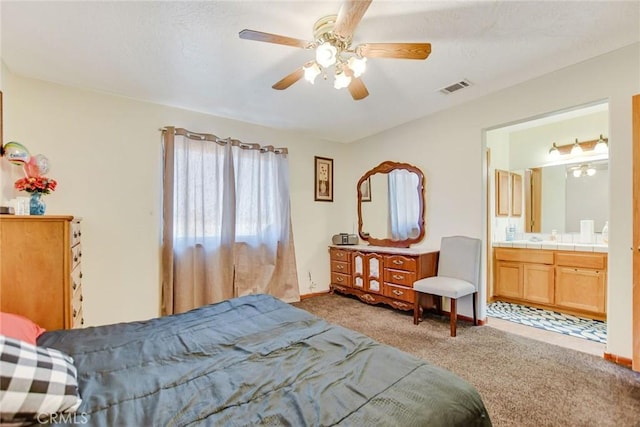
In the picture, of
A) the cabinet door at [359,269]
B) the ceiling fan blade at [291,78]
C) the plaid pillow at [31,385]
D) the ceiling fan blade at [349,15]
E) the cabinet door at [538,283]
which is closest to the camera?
the plaid pillow at [31,385]

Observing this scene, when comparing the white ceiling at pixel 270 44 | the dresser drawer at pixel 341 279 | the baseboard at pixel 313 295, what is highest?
the white ceiling at pixel 270 44

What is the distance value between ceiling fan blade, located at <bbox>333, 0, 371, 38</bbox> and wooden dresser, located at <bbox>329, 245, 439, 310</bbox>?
8.13ft

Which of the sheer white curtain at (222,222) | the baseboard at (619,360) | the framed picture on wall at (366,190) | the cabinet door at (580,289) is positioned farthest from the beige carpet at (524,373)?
the framed picture on wall at (366,190)

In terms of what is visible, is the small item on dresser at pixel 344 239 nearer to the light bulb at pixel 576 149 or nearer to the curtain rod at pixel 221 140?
the curtain rod at pixel 221 140

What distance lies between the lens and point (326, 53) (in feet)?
5.67

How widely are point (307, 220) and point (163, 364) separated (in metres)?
A: 3.27

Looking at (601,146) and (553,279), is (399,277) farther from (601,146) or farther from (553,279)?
(601,146)

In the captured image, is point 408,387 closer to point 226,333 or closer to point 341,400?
point 341,400

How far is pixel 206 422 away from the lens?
85cm

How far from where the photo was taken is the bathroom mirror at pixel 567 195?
3.67m

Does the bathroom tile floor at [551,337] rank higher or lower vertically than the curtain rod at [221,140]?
lower

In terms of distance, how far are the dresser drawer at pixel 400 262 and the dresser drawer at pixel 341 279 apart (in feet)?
2.49

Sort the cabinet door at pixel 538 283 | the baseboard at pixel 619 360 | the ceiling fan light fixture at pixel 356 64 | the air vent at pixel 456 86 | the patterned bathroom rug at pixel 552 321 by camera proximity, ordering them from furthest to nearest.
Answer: the cabinet door at pixel 538 283 < the patterned bathroom rug at pixel 552 321 < the air vent at pixel 456 86 < the baseboard at pixel 619 360 < the ceiling fan light fixture at pixel 356 64

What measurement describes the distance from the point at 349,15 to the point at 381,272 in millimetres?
2940
